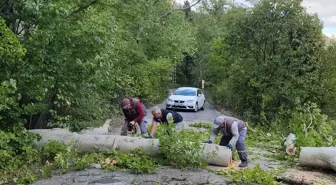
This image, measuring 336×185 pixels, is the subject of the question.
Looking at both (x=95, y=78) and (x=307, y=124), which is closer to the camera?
(x=95, y=78)

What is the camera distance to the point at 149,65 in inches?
1013

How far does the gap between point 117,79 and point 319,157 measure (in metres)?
8.95

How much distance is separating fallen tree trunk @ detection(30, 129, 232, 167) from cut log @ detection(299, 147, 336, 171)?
5.82 feet

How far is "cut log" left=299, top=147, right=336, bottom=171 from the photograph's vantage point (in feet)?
29.1

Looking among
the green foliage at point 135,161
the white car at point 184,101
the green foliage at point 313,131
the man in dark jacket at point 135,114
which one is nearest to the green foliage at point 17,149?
the green foliage at point 135,161

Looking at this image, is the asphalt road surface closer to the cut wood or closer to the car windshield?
the car windshield

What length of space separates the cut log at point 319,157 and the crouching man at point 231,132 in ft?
4.60

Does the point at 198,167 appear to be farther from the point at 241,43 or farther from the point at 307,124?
the point at 241,43

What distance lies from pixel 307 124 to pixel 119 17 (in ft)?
28.9

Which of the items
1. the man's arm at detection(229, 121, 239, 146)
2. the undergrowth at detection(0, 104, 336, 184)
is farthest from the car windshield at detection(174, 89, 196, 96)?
the man's arm at detection(229, 121, 239, 146)

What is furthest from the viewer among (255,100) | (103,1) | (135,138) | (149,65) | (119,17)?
(149,65)

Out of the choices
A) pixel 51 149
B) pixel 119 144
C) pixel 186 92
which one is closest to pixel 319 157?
pixel 119 144

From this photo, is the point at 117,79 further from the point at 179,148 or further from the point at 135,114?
the point at 179,148

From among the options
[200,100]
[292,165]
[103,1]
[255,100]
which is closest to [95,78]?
[103,1]
